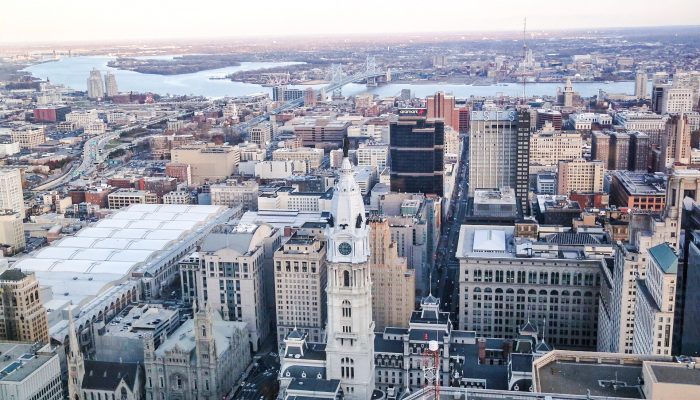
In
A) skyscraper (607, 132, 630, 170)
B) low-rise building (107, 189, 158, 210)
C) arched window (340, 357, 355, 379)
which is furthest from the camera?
skyscraper (607, 132, 630, 170)

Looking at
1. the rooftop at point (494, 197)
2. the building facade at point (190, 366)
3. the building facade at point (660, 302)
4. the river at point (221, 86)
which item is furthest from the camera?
the river at point (221, 86)

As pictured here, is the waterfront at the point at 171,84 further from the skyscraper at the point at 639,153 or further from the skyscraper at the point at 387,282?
the skyscraper at the point at 387,282

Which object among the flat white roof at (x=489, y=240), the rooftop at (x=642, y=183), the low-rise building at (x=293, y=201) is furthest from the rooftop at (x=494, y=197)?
the low-rise building at (x=293, y=201)

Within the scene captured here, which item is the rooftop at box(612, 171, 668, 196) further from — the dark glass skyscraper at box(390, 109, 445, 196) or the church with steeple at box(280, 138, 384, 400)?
the church with steeple at box(280, 138, 384, 400)

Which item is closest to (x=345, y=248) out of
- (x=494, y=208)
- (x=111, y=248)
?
(x=494, y=208)

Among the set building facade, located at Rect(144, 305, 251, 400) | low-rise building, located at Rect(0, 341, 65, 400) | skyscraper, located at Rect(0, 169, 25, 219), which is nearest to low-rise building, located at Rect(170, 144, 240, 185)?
skyscraper, located at Rect(0, 169, 25, 219)

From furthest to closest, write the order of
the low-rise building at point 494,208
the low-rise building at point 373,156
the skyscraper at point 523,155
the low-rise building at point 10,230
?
the low-rise building at point 373,156, the skyscraper at point 523,155, the low-rise building at point 10,230, the low-rise building at point 494,208
